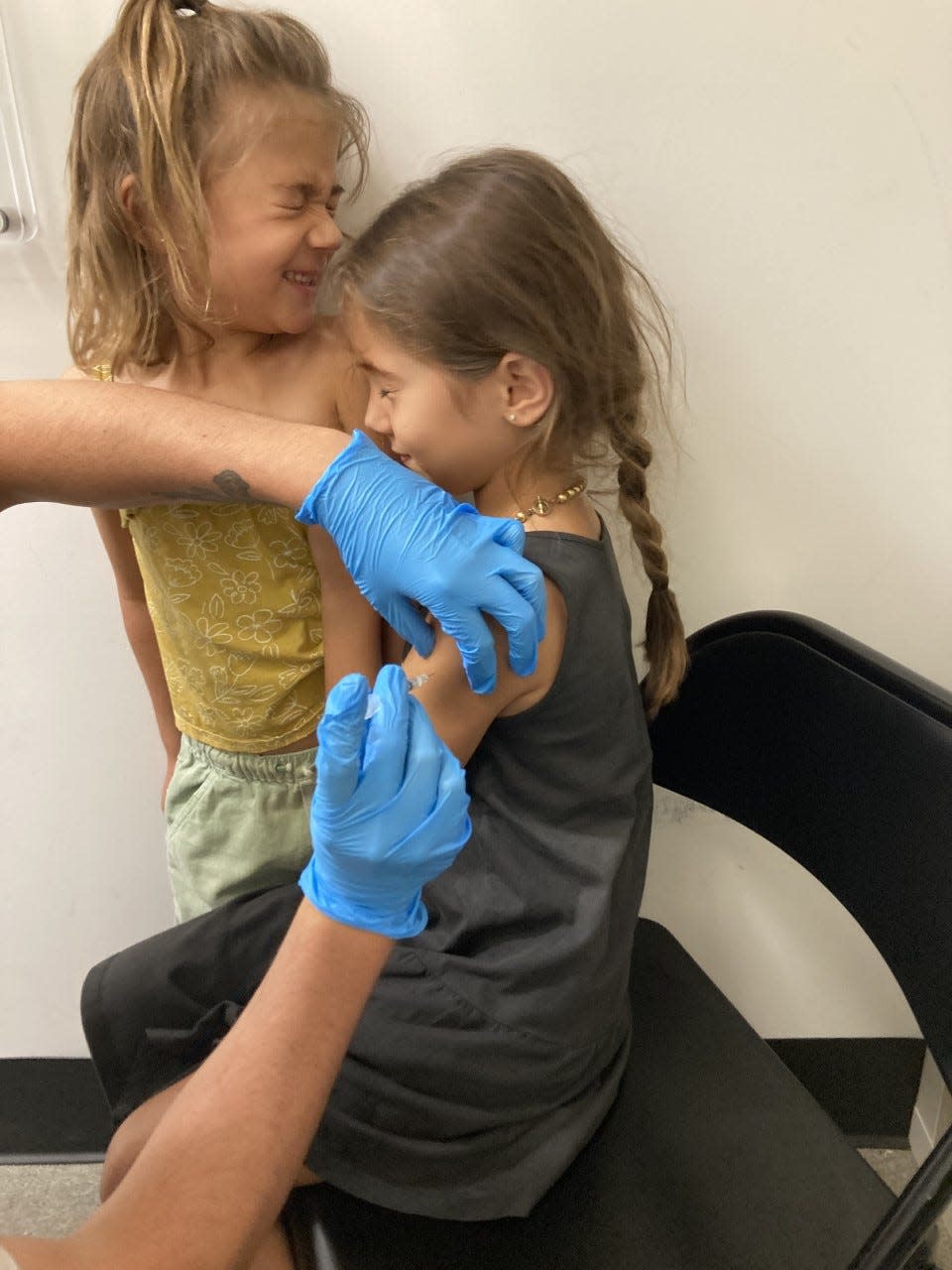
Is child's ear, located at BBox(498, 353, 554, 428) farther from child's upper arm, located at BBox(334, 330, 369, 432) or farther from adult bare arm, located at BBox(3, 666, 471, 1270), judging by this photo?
adult bare arm, located at BBox(3, 666, 471, 1270)

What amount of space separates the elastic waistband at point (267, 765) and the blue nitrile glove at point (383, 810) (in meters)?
0.32

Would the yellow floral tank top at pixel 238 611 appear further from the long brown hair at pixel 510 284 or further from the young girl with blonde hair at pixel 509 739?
the long brown hair at pixel 510 284

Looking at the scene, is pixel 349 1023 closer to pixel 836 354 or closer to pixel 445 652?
pixel 445 652

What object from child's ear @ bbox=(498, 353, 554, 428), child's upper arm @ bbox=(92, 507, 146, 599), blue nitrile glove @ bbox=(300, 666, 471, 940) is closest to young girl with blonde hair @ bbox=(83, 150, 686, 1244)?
child's ear @ bbox=(498, 353, 554, 428)

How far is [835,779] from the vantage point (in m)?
0.94

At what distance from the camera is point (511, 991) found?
88 centimetres

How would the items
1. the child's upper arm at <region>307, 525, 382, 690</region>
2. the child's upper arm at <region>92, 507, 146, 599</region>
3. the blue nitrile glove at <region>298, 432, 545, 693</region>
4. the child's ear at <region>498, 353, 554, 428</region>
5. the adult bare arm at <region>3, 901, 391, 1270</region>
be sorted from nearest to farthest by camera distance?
the adult bare arm at <region>3, 901, 391, 1270</region> → the blue nitrile glove at <region>298, 432, 545, 693</region> → the child's ear at <region>498, 353, 554, 428</region> → the child's upper arm at <region>307, 525, 382, 690</region> → the child's upper arm at <region>92, 507, 146, 599</region>

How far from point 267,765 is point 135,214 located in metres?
0.55

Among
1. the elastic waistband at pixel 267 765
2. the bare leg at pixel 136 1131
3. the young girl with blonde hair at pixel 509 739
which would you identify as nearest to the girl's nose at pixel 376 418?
the young girl with blonde hair at pixel 509 739

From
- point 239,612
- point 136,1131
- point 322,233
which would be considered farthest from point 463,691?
point 136,1131

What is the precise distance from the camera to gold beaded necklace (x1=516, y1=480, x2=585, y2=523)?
900 mm

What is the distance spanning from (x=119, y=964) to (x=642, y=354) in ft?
2.65

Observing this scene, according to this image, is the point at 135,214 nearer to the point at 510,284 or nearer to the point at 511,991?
the point at 510,284

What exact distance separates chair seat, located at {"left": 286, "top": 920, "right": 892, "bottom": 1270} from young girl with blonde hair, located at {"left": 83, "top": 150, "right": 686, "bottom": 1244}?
26mm
